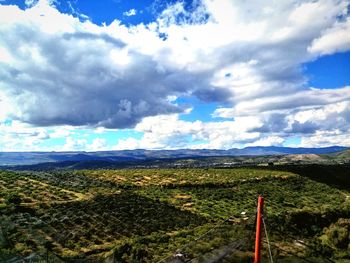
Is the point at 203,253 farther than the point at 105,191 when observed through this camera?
No

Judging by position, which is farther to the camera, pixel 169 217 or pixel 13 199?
pixel 169 217

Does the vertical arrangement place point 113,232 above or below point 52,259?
below

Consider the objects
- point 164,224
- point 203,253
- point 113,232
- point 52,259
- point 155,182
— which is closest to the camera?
point 203,253

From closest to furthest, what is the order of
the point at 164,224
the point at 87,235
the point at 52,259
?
the point at 52,259 < the point at 87,235 < the point at 164,224

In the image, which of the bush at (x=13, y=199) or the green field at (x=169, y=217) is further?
the bush at (x=13, y=199)

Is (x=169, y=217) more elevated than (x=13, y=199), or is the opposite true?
(x=13, y=199)

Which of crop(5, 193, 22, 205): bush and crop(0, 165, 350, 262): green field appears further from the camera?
crop(5, 193, 22, 205): bush

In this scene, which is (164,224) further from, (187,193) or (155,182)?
(155,182)

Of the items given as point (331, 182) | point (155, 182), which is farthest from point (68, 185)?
point (331, 182)
